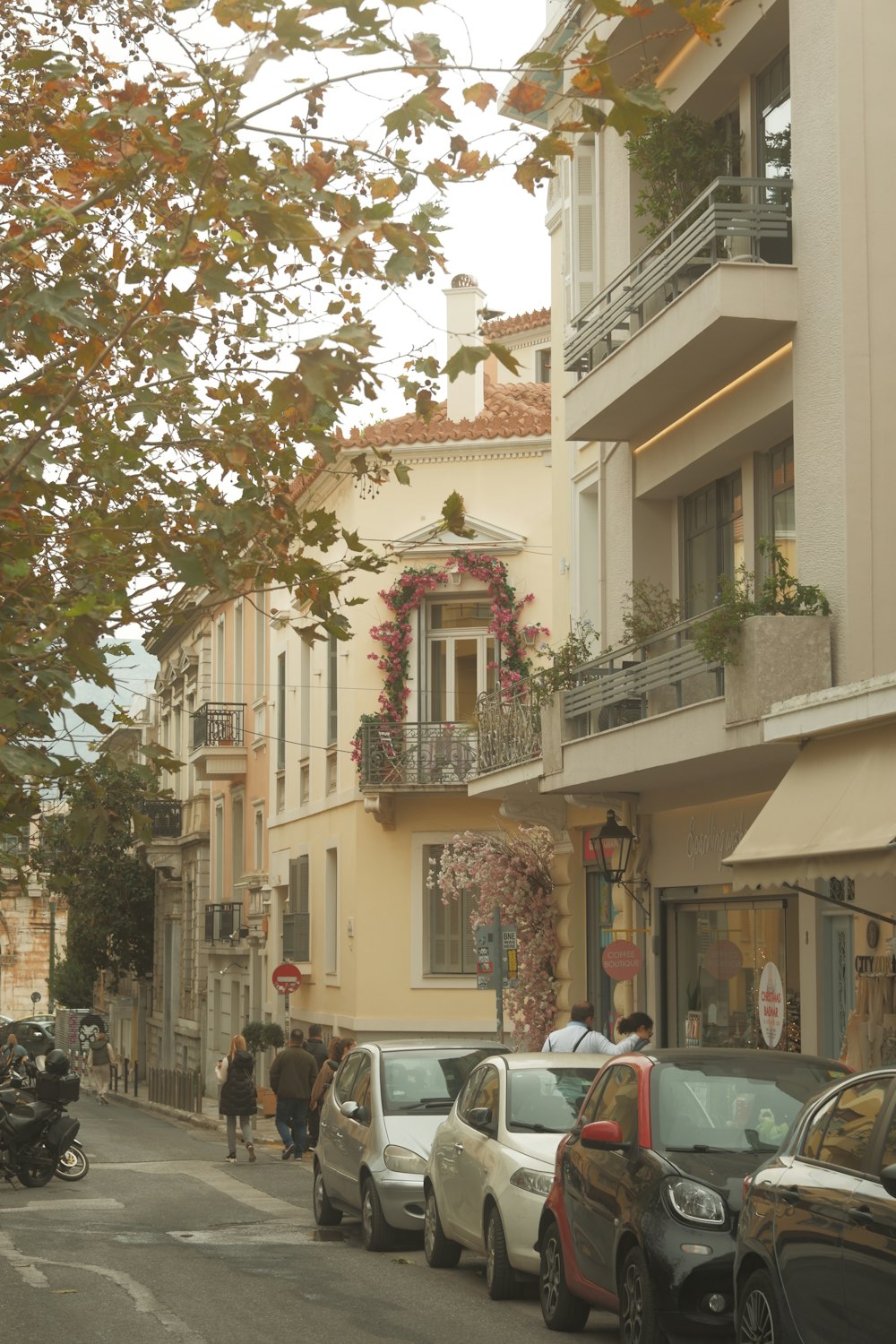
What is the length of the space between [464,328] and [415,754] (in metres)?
9.10

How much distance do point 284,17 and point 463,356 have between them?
5.27ft

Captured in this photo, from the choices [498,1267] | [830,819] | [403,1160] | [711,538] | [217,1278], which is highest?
[711,538]

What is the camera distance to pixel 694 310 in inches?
646

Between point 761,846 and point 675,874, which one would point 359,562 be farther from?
point 675,874

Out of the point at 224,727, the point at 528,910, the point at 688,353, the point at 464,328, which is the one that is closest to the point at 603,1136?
the point at 688,353

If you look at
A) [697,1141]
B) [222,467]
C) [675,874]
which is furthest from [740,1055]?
[675,874]

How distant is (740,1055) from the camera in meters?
A: 10.9

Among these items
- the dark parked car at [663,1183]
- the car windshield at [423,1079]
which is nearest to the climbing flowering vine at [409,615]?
the car windshield at [423,1079]

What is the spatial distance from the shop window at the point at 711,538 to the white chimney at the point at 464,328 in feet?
51.8

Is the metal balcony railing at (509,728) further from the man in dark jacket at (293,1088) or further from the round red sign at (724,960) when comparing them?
the man in dark jacket at (293,1088)

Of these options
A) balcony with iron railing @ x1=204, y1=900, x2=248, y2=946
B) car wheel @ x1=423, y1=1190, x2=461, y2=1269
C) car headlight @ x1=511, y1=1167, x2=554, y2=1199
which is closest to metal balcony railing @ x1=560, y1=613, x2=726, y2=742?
car wheel @ x1=423, y1=1190, x2=461, y2=1269

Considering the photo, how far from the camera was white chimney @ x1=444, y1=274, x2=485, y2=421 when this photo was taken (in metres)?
35.8

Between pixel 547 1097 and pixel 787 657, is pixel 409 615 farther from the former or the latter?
pixel 547 1097

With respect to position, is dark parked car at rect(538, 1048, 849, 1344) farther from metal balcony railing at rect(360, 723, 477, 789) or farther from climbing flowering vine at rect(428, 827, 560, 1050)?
metal balcony railing at rect(360, 723, 477, 789)
